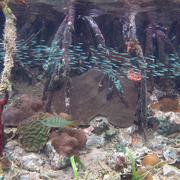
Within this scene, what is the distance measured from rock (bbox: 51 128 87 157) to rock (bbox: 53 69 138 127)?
41.3 inches

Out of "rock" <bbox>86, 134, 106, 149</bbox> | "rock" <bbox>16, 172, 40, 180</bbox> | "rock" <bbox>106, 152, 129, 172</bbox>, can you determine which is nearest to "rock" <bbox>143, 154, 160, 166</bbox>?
"rock" <bbox>106, 152, 129, 172</bbox>

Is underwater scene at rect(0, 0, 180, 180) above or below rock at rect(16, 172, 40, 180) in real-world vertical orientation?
above

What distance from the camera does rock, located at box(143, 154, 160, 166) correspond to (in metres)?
6.03

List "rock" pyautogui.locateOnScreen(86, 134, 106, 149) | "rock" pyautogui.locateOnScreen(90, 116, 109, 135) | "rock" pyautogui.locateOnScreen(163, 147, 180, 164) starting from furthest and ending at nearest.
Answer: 1. "rock" pyautogui.locateOnScreen(90, 116, 109, 135)
2. "rock" pyautogui.locateOnScreen(86, 134, 106, 149)
3. "rock" pyautogui.locateOnScreen(163, 147, 180, 164)

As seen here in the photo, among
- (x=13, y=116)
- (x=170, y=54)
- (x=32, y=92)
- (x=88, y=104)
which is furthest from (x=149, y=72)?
(x=13, y=116)

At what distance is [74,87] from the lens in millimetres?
8492

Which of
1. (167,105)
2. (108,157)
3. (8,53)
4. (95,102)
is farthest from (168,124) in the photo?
(8,53)

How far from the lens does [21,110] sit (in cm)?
739

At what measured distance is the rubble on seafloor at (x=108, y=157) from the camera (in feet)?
18.6

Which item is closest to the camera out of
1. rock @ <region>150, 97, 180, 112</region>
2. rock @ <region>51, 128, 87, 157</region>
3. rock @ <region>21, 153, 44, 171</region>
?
rock @ <region>21, 153, 44, 171</region>

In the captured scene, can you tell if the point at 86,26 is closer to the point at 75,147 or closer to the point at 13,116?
the point at 13,116

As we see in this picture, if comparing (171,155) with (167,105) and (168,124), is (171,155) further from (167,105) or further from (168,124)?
(167,105)

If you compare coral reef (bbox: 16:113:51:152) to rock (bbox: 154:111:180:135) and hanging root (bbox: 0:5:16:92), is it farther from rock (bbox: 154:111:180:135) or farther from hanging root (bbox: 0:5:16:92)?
rock (bbox: 154:111:180:135)

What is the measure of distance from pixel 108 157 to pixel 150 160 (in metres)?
0.83
